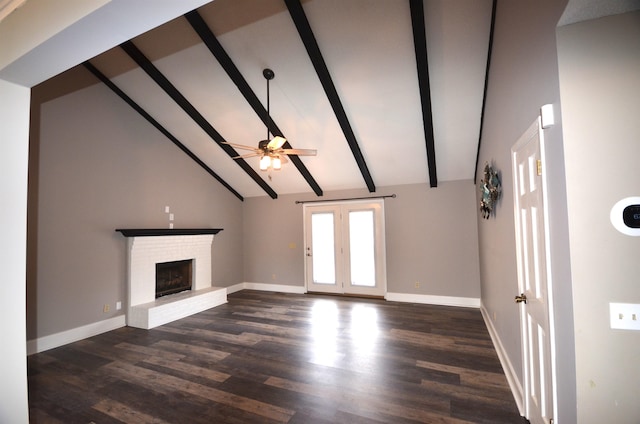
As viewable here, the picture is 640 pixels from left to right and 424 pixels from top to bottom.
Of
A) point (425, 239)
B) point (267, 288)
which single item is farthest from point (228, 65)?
point (267, 288)

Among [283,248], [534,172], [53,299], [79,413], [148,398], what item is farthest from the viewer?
[283,248]

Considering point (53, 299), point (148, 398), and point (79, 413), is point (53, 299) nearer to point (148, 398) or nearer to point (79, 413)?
point (79, 413)

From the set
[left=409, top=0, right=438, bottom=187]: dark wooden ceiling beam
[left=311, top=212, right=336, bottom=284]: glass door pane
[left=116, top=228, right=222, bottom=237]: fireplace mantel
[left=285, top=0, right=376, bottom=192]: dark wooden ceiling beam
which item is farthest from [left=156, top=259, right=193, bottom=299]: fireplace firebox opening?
[left=409, top=0, right=438, bottom=187]: dark wooden ceiling beam

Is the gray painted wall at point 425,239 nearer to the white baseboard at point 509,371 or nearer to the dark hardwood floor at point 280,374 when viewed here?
the dark hardwood floor at point 280,374

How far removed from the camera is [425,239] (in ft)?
17.5

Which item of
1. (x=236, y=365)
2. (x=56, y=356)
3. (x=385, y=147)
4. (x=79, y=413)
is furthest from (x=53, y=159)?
(x=385, y=147)

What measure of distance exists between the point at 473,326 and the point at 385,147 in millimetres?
3037

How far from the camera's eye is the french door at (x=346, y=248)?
570cm

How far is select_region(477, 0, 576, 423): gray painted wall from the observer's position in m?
1.31

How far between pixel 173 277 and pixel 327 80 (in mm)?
4405

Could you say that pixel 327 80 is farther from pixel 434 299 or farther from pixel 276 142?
pixel 434 299

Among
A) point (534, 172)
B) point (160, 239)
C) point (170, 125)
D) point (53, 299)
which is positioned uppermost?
point (170, 125)

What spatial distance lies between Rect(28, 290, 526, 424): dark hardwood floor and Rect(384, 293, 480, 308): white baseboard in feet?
1.97

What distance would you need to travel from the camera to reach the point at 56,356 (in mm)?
3295
